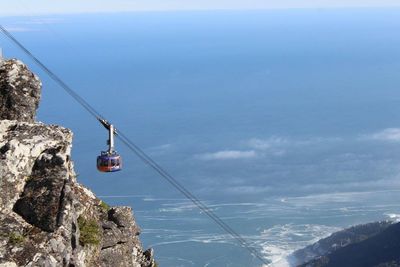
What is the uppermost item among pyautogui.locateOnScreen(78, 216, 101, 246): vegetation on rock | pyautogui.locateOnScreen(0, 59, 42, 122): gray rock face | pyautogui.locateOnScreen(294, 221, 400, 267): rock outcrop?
pyautogui.locateOnScreen(294, 221, 400, 267): rock outcrop

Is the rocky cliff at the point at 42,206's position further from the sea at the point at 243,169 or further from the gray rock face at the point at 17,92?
the sea at the point at 243,169

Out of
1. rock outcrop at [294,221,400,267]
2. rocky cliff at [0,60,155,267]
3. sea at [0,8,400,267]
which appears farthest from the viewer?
sea at [0,8,400,267]

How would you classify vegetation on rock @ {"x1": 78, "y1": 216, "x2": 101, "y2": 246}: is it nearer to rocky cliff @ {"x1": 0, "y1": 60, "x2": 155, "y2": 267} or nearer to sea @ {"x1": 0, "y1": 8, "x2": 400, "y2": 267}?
rocky cliff @ {"x1": 0, "y1": 60, "x2": 155, "y2": 267}

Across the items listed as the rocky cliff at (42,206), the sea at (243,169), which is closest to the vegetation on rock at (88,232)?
the rocky cliff at (42,206)

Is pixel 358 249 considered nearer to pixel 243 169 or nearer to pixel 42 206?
pixel 243 169

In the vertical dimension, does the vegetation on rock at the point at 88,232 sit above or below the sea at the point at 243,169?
below

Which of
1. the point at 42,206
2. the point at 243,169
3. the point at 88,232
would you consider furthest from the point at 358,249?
the point at 42,206

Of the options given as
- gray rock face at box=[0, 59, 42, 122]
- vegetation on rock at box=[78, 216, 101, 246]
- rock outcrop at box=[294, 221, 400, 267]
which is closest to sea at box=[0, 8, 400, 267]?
rock outcrop at box=[294, 221, 400, 267]
